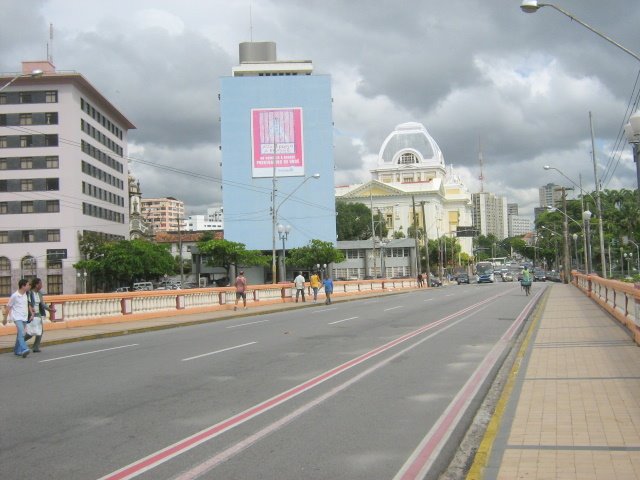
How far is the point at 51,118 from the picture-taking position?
75000 mm

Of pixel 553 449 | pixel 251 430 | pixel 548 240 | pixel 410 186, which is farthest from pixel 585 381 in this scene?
pixel 410 186

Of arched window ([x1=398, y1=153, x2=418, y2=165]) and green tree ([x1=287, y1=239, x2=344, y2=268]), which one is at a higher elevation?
arched window ([x1=398, y1=153, x2=418, y2=165])

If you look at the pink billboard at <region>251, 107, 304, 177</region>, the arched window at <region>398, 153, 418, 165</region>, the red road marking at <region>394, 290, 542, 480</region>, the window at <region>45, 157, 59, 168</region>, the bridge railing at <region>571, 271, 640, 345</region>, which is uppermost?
the arched window at <region>398, 153, 418, 165</region>

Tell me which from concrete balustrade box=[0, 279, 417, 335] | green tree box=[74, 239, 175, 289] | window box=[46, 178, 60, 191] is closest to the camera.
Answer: concrete balustrade box=[0, 279, 417, 335]

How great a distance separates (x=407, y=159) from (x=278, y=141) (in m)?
80.9

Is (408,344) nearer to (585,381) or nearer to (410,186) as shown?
(585,381)

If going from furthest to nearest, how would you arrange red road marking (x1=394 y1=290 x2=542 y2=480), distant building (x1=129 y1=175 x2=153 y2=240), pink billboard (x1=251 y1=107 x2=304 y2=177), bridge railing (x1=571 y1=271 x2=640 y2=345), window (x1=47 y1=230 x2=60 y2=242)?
distant building (x1=129 y1=175 x2=153 y2=240) → pink billboard (x1=251 y1=107 x2=304 y2=177) → window (x1=47 y1=230 x2=60 y2=242) → bridge railing (x1=571 y1=271 x2=640 y2=345) → red road marking (x1=394 y1=290 x2=542 y2=480)

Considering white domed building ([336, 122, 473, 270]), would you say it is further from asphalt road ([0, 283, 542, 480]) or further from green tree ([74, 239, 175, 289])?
asphalt road ([0, 283, 542, 480])

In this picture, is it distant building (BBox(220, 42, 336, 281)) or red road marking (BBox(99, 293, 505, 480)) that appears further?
distant building (BBox(220, 42, 336, 281))

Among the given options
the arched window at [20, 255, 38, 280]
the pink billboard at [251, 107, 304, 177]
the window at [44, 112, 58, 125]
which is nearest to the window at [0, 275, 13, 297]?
the arched window at [20, 255, 38, 280]

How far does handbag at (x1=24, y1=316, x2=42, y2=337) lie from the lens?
48.7ft

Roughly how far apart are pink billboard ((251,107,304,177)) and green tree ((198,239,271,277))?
→ 12.8 metres

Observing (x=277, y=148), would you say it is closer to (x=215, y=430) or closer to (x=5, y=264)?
(x=5, y=264)

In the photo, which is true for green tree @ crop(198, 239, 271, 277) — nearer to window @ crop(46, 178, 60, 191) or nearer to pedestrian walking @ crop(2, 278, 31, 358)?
window @ crop(46, 178, 60, 191)
